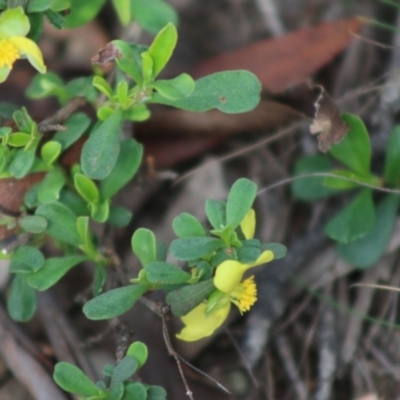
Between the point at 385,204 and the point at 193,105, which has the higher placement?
the point at 193,105

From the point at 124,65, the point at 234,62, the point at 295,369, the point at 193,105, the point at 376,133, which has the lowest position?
the point at 295,369

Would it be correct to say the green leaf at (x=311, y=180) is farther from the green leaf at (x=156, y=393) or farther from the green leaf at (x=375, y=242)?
the green leaf at (x=156, y=393)

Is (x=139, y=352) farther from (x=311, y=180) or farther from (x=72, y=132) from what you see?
(x=311, y=180)

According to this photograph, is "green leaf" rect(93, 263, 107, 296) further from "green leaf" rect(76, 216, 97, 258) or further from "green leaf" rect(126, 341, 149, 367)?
"green leaf" rect(126, 341, 149, 367)

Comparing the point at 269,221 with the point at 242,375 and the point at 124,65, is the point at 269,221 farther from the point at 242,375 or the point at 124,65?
the point at 124,65

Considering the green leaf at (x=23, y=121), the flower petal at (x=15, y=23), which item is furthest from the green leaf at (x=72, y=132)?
the flower petal at (x=15, y=23)

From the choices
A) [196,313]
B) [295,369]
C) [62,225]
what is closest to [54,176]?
[62,225]
